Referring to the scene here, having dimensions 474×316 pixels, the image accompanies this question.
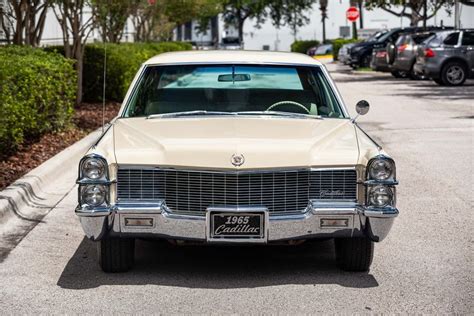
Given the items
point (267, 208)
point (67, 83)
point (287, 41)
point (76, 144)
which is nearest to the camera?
point (267, 208)

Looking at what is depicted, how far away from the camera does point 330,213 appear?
6.58m

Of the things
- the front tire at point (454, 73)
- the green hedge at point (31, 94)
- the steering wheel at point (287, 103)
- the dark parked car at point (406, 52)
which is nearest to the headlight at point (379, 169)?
the steering wheel at point (287, 103)

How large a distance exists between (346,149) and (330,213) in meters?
0.47

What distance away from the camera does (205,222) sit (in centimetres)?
652

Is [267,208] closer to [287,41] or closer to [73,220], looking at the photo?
[73,220]

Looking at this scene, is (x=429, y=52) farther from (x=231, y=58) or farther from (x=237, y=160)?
(x=237, y=160)

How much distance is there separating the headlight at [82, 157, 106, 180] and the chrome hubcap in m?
24.8

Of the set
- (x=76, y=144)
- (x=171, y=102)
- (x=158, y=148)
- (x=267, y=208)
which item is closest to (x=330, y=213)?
(x=267, y=208)

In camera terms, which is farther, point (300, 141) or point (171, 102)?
point (171, 102)

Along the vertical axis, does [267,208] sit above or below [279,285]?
above

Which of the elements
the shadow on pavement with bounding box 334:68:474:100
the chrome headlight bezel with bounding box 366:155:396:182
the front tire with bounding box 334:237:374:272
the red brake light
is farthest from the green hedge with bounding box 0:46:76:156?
the red brake light

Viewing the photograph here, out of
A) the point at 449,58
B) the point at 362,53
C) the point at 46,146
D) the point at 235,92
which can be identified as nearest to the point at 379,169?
the point at 235,92

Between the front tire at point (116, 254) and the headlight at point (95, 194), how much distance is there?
30cm

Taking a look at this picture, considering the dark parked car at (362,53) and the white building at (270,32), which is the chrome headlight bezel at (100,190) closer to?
the dark parked car at (362,53)
